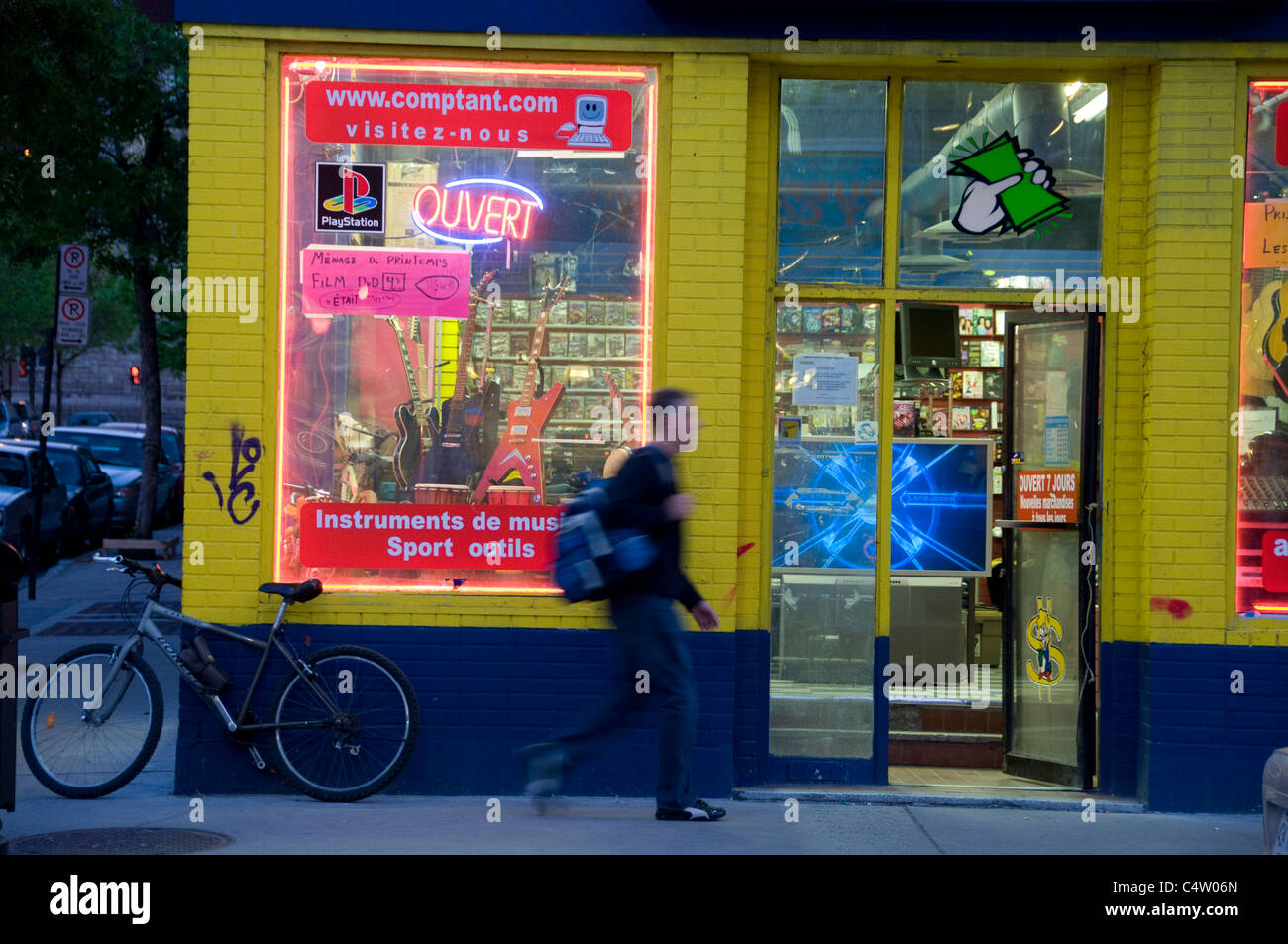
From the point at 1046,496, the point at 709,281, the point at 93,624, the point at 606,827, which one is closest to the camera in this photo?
the point at 606,827

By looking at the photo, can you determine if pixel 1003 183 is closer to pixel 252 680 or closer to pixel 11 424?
pixel 252 680

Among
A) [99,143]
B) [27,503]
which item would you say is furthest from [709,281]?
[27,503]

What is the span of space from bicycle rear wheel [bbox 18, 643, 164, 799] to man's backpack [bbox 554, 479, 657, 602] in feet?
8.40

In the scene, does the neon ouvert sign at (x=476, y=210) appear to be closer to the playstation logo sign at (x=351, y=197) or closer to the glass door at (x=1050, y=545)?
Answer: the playstation logo sign at (x=351, y=197)

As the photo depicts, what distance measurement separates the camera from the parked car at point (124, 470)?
72.2 feet

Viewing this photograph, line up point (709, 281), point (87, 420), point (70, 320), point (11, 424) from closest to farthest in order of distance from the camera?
point (709, 281) < point (70, 320) < point (11, 424) < point (87, 420)

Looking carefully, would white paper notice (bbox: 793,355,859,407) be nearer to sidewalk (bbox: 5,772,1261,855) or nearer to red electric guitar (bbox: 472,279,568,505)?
red electric guitar (bbox: 472,279,568,505)

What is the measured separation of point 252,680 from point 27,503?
10.8m

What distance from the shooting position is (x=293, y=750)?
697cm

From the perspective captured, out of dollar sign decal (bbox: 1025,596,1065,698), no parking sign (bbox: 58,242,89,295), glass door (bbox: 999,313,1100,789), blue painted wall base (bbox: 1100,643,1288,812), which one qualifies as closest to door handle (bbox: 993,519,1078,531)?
glass door (bbox: 999,313,1100,789)

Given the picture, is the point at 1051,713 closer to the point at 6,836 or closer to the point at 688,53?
the point at 688,53

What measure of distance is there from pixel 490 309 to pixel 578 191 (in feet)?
2.73

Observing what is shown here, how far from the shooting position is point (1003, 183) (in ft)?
24.8

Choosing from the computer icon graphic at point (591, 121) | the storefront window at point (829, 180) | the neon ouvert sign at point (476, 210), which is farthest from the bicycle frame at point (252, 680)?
the storefront window at point (829, 180)
